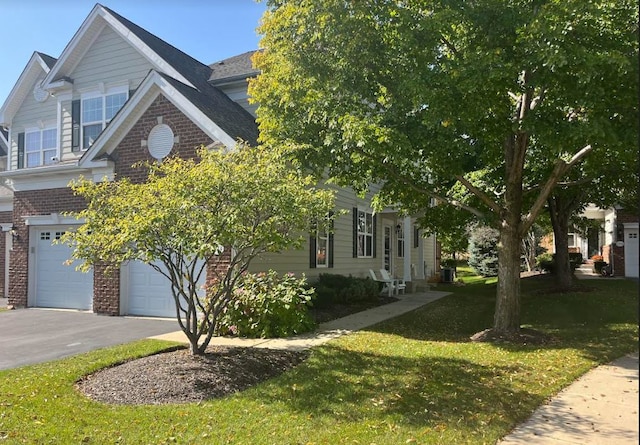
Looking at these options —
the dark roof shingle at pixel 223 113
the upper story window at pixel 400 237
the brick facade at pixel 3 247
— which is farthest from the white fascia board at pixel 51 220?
the upper story window at pixel 400 237

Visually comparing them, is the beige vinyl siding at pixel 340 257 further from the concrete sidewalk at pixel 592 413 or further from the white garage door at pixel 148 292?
the concrete sidewalk at pixel 592 413

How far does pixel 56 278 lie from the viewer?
1541 centimetres

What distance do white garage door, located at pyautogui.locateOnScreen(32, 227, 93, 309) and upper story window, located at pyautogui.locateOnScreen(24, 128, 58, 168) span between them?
139 inches

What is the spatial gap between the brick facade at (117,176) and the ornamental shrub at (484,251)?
2086 cm

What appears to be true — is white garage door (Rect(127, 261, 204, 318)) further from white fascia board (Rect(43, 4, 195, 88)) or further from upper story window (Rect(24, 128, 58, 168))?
upper story window (Rect(24, 128, 58, 168))

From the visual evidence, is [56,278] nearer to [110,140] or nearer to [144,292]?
[144,292]

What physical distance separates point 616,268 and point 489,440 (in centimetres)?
2549

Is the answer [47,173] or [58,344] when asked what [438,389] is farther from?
[47,173]

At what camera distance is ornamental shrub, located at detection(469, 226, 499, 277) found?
1171 inches

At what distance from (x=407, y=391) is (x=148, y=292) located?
30.2 feet

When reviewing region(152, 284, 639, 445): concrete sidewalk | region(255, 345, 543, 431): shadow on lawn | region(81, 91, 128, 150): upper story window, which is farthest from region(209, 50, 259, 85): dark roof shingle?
region(255, 345, 543, 431): shadow on lawn

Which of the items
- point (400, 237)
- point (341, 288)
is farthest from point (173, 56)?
point (400, 237)

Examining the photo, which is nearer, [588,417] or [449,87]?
[588,417]

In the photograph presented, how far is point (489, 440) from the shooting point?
15.8ft
